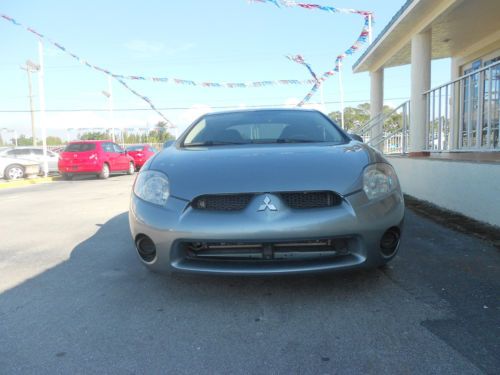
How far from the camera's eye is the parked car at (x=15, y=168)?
15828mm

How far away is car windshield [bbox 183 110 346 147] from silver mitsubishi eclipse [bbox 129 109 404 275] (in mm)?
757

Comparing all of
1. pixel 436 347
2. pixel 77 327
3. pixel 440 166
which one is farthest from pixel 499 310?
pixel 440 166

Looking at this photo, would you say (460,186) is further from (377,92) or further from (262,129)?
(377,92)

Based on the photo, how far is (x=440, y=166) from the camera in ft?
19.5

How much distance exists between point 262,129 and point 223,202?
1550 mm

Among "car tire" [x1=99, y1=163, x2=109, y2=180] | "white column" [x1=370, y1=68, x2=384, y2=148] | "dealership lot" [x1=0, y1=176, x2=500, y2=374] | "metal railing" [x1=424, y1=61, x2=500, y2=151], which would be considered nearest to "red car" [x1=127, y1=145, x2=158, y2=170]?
"car tire" [x1=99, y1=163, x2=109, y2=180]

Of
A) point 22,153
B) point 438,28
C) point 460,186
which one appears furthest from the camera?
point 22,153

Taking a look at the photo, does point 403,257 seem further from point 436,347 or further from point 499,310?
point 436,347

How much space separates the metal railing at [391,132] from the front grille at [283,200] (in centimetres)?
605

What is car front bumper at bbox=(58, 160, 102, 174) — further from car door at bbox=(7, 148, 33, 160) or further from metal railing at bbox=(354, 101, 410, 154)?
metal railing at bbox=(354, 101, 410, 154)

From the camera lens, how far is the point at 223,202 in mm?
2562

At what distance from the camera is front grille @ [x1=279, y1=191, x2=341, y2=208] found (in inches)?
99.7

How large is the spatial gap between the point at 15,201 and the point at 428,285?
28.4 feet

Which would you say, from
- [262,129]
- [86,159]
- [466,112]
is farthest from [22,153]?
[466,112]
